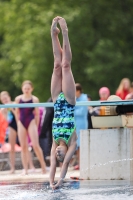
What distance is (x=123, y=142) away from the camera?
12898 millimetres

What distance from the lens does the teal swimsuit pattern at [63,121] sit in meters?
11.5

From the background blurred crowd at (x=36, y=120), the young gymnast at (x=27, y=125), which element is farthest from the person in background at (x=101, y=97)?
the young gymnast at (x=27, y=125)

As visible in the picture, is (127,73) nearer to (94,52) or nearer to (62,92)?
(94,52)

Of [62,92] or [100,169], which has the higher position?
[62,92]

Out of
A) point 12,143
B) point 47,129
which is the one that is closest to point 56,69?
point 12,143

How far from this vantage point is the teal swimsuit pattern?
1155 centimetres

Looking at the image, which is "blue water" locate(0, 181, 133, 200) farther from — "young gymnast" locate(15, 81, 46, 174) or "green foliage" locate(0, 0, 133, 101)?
"green foliage" locate(0, 0, 133, 101)

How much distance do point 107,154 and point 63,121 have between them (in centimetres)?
172

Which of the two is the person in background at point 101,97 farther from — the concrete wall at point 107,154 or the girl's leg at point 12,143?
the concrete wall at point 107,154

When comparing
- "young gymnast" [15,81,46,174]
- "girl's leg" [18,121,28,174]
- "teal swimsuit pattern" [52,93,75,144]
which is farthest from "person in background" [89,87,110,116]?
"teal swimsuit pattern" [52,93,75,144]

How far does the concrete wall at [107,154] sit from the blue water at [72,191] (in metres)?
0.46

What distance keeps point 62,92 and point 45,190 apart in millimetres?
1542

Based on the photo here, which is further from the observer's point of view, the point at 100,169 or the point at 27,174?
the point at 27,174

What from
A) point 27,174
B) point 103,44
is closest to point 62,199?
point 27,174
